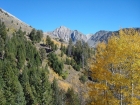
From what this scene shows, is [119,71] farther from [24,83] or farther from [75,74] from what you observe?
[75,74]

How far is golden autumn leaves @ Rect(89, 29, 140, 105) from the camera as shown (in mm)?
16297

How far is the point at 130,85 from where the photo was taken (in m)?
16.5

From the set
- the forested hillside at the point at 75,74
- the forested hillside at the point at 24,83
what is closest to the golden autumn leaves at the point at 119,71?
the forested hillside at the point at 75,74

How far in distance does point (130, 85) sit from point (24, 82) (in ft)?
194

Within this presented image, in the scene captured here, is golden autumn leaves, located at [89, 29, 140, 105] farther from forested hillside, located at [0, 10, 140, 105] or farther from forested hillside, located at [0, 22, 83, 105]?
forested hillside, located at [0, 22, 83, 105]

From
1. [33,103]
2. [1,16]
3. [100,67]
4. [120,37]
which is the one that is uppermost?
[1,16]

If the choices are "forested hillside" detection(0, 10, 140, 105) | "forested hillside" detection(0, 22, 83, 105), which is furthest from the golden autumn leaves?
"forested hillside" detection(0, 22, 83, 105)

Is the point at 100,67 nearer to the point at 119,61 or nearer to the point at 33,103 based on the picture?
the point at 119,61

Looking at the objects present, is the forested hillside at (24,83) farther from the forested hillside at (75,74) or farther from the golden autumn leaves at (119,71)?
the golden autumn leaves at (119,71)

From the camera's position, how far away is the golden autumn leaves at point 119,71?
1630 cm

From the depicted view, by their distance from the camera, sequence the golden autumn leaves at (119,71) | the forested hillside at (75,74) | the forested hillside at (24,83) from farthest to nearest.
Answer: the forested hillside at (24,83) < the forested hillside at (75,74) < the golden autumn leaves at (119,71)

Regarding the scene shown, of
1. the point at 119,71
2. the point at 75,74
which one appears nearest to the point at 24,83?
the point at 75,74

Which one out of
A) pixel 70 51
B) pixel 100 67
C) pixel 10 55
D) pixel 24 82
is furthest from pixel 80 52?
pixel 100 67

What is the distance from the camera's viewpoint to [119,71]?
18797mm
